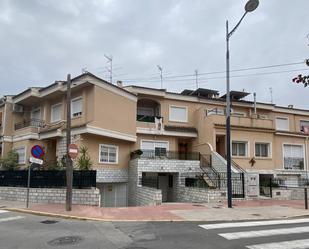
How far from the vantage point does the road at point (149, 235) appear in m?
8.80

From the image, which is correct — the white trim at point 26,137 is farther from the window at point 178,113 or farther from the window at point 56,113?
the window at point 178,113

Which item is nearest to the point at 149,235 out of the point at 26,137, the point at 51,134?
the point at 51,134

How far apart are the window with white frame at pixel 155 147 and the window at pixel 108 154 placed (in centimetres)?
324

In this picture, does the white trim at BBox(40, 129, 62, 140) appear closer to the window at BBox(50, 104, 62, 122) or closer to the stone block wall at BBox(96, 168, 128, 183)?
the window at BBox(50, 104, 62, 122)

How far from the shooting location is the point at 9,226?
462 inches

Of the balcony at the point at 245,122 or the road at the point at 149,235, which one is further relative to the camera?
the balcony at the point at 245,122

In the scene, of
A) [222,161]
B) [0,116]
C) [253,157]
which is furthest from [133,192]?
[0,116]

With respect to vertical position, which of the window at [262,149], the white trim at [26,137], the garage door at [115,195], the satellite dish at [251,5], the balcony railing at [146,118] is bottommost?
the garage door at [115,195]

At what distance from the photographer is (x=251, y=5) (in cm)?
1405

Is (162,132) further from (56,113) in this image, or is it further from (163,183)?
(56,113)

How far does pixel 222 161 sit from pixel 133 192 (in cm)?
677

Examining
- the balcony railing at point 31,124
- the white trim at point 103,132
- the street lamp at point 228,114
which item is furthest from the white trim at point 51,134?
the street lamp at point 228,114

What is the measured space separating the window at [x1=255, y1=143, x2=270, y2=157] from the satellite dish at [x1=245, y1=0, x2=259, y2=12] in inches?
648

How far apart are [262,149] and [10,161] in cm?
2041
